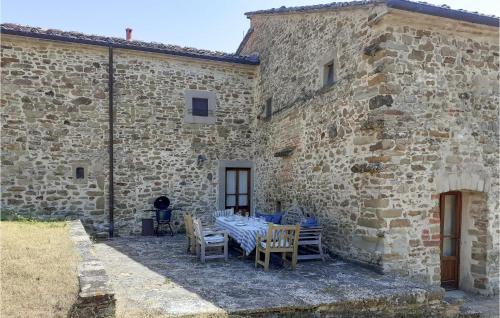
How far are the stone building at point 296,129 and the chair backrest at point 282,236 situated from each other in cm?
112

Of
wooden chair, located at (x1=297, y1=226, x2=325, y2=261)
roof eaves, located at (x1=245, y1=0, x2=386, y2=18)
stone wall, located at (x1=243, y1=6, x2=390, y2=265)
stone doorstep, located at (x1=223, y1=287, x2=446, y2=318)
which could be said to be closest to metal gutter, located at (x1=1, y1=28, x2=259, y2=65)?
stone wall, located at (x1=243, y1=6, x2=390, y2=265)

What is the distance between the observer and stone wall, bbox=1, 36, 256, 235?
27.2 ft

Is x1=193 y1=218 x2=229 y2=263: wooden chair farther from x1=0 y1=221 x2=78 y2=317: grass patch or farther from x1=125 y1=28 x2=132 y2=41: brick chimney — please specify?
x1=125 y1=28 x2=132 y2=41: brick chimney

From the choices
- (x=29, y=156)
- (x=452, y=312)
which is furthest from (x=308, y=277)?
(x=29, y=156)

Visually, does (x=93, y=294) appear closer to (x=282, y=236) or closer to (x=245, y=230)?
(x=282, y=236)

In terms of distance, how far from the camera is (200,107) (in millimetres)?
9898

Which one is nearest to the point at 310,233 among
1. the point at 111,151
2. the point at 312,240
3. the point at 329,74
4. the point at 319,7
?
the point at 312,240

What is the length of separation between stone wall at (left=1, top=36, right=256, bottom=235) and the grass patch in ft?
7.87

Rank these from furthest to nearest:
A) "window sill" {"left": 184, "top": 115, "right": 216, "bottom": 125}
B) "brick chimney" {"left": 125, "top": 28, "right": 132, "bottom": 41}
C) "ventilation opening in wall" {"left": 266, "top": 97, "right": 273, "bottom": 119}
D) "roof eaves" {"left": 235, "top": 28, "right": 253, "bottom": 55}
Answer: "roof eaves" {"left": 235, "top": 28, "right": 253, "bottom": 55}, "brick chimney" {"left": 125, "top": 28, "right": 132, "bottom": 41}, "window sill" {"left": 184, "top": 115, "right": 216, "bottom": 125}, "ventilation opening in wall" {"left": 266, "top": 97, "right": 273, "bottom": 119}

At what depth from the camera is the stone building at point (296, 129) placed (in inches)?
230

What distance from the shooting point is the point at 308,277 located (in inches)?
216

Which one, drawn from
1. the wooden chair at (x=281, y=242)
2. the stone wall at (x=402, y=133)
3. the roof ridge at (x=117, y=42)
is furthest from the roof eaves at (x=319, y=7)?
the wooden chair at (x=281, y=242)

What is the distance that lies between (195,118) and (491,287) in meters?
7.45

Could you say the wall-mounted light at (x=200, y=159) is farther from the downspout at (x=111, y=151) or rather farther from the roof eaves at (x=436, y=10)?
the roof eaves at (x=436, y=10)
